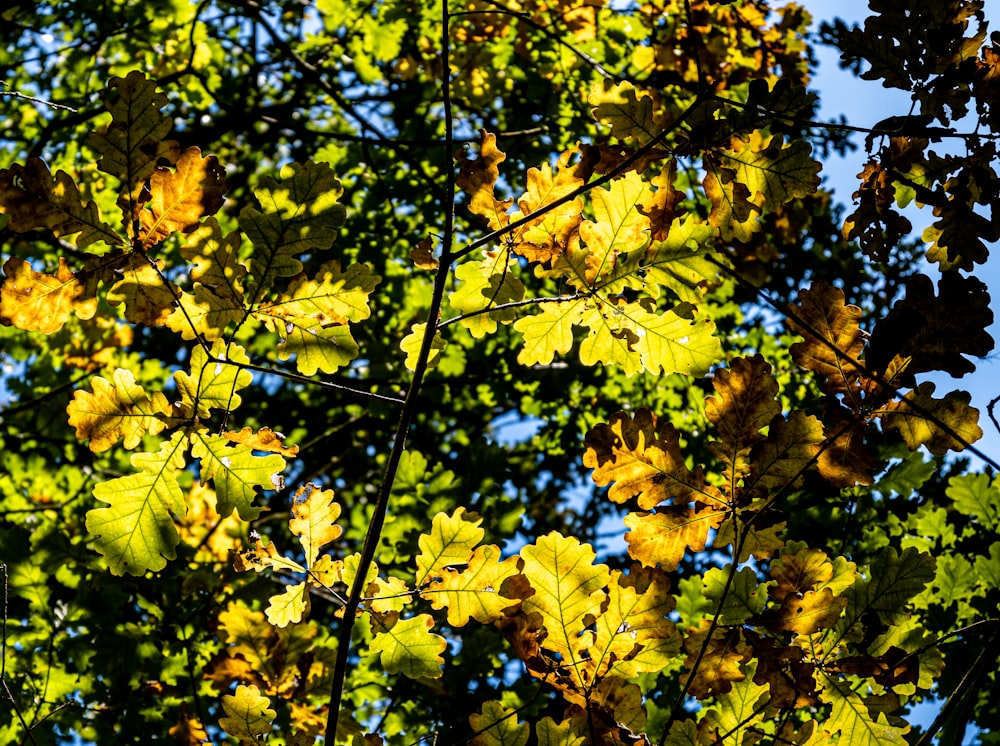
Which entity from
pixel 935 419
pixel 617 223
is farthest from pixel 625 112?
pixel 935 419

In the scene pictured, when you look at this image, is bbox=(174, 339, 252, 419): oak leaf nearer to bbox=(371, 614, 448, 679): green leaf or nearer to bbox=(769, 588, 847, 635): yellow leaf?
bbox=(371, 614, 448, 679): green leaf

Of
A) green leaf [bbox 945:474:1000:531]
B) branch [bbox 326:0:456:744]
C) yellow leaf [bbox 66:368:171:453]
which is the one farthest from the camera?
green leaf [bbox 945:474:1000:531]

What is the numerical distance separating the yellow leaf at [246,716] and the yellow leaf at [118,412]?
0.51m

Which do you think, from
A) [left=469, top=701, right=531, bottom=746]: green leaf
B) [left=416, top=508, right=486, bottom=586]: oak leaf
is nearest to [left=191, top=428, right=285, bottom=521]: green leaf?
[left=416, top=508, right=486, bottom=586]: oak leaf

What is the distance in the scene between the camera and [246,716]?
1507 mm

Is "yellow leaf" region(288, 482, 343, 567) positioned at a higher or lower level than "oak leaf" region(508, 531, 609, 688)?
higher

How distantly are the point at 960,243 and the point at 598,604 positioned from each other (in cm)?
98

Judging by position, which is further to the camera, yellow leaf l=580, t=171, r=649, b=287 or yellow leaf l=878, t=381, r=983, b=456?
yellow leaf l=580, t=171, r=649, b=287

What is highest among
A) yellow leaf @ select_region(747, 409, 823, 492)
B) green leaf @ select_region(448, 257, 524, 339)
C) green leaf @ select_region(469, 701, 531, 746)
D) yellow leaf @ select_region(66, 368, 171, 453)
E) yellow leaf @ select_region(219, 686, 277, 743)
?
green leaf @ select_region(448, 257, 524, 339)

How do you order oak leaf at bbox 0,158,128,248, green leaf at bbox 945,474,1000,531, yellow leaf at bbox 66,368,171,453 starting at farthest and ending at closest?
green leaf at bbox 945,474,1000,531 → yellow leaf at bbox 66,368,171,453 → oak leaf at bbox 0,158,128,248

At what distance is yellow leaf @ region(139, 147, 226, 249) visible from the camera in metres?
1.38

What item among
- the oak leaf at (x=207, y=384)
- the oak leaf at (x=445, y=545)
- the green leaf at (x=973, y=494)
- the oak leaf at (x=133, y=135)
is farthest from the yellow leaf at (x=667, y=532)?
the green leaf at (x=973, y=494)

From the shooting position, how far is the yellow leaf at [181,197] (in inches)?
54.1

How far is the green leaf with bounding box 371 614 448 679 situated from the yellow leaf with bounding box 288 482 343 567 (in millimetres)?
198
